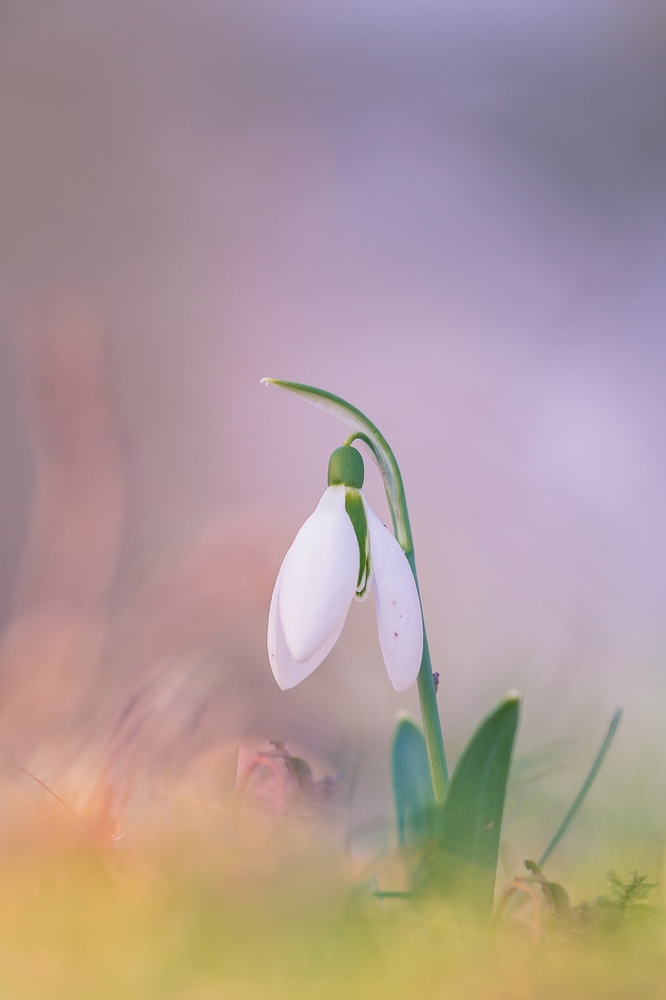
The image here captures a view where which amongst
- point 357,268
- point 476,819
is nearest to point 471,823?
point 476,819

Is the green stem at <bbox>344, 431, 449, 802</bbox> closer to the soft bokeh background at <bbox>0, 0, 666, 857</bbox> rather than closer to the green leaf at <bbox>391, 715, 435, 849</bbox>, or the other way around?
the green leaf at <bbox>391, 715, 435, 849</bbox>

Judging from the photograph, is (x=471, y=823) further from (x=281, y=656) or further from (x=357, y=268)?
(x=357, y=268)

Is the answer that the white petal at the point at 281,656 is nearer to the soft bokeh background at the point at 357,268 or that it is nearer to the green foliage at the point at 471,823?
the green foliage at the point at 471,823

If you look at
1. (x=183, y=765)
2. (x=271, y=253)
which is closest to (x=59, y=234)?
(x=271, y=253)

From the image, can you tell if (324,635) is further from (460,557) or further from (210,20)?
(210,20)

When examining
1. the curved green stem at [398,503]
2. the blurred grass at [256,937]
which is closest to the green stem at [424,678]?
the curved green stem at [398,503]

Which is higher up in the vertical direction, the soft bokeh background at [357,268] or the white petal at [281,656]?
the soft bokeh background at [357,268]

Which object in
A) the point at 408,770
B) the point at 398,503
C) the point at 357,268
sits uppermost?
the point at 357,268
